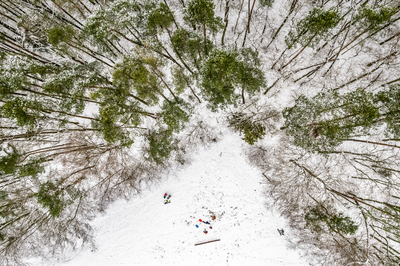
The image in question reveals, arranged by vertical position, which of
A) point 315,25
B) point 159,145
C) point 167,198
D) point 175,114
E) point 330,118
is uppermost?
point 315,25

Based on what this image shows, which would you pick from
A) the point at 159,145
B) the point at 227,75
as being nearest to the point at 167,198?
the point at 159,145

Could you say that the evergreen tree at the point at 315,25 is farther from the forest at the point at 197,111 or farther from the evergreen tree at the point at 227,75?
the evergreen tree at the point at 227,75

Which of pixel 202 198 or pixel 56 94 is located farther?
pixel 202 198

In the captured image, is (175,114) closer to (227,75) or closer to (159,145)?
(159,145)

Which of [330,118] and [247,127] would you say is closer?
[330,118]

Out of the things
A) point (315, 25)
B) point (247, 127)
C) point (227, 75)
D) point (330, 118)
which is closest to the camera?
point (227, 75)

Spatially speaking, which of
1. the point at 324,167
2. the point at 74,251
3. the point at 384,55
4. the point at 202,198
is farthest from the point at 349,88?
the point at 74,251

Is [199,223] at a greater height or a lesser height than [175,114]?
lesser

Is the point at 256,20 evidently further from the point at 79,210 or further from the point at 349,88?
the point at 79,210
